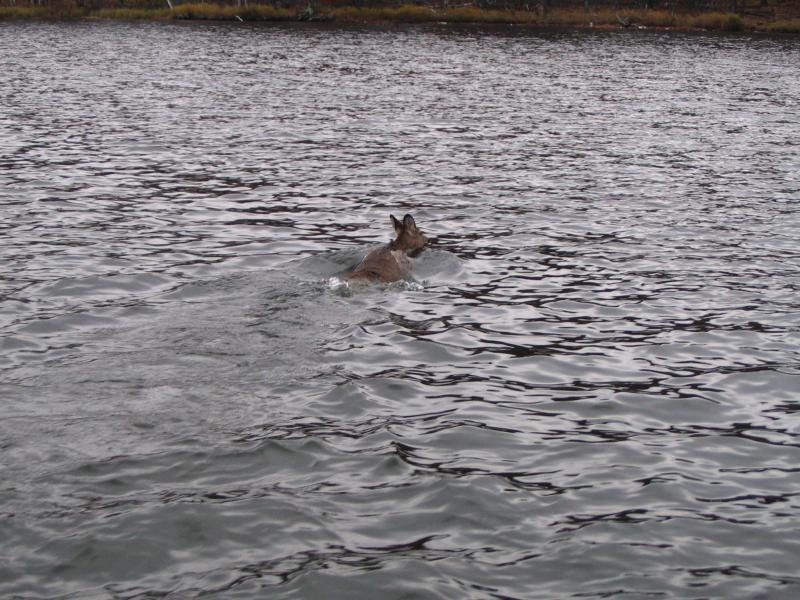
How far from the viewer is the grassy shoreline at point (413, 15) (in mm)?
84438

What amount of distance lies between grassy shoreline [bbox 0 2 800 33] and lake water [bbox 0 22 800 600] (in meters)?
62.8

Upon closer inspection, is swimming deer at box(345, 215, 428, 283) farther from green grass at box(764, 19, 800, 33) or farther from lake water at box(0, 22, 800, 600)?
green grass at box(764, 19, 800, 33)

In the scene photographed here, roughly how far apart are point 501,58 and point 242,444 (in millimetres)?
52574

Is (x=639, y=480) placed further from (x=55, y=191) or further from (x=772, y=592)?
(x=55, y=191)

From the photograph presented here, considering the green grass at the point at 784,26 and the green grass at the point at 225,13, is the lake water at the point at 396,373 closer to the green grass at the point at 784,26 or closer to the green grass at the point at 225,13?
the green grass at the point at 784,26

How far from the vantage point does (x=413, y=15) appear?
88.4 metres

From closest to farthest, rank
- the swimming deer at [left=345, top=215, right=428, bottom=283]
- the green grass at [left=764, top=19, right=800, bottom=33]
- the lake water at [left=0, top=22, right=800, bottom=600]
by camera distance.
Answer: the lake water at [left=0, top=22, right=800, bottom=600] → the swimming deer at [left=345, top=215, right=428, bottom=283] → the green grass at [left=764, top=19, right=800, bottom=33]

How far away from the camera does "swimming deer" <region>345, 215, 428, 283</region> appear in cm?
1363

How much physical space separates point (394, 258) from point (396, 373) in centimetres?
392

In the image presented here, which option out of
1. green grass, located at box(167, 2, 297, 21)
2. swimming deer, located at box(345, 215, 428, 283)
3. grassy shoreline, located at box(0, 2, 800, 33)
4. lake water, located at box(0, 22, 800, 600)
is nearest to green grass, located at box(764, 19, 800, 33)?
grassy shoreline, located at box(0, 2, 800, 33)

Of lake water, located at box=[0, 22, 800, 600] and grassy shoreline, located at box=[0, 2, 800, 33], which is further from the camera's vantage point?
grassy shoreline, located at box=[0, 2, 800, 33]

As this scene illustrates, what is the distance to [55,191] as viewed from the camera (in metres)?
19.9

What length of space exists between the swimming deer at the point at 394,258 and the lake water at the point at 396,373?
268mm

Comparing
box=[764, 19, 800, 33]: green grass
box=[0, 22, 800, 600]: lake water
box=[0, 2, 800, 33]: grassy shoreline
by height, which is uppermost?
box=[0, 2, 800, 33]: grassy shoreline
